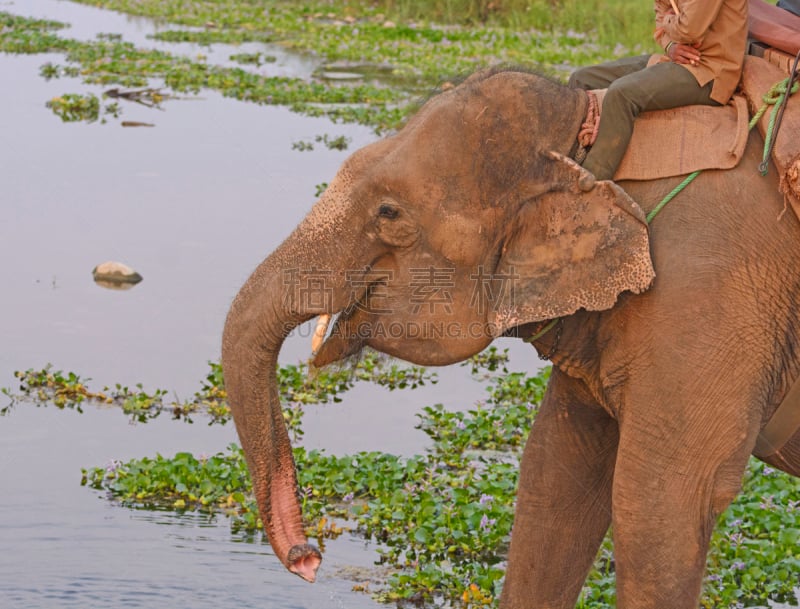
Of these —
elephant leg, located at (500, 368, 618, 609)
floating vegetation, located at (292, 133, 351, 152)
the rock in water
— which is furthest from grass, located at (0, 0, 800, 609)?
floating vegetation, located at (292, 133, 351, 152)

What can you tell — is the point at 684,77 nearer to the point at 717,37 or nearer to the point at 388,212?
the point at 717,37

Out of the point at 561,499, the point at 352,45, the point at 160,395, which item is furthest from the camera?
the point at 352,45

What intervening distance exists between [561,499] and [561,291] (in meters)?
0.80

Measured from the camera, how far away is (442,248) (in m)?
3.85

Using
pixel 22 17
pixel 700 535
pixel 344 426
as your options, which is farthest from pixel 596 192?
pixel 22 17

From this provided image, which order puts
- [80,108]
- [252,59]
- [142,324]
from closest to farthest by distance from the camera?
[142,324]
[80,108]
[252,59]

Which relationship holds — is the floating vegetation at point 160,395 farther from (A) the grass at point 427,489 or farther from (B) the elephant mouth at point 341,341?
(B) the elephant mouth at point 341,341

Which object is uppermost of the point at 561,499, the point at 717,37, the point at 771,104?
the point at 717,37

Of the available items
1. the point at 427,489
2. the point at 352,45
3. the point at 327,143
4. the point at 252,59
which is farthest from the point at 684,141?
the point at 352,45

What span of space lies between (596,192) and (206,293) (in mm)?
6077

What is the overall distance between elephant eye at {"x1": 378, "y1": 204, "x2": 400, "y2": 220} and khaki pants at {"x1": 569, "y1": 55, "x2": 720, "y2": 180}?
1.61 feet

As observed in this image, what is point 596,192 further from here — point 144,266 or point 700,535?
point 144,266

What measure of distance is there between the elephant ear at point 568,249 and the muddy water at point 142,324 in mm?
2056

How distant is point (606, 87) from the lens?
4219 millimetres
